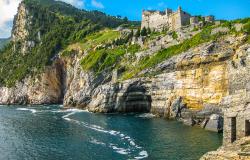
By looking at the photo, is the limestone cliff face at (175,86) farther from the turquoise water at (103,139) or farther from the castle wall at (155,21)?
the castle wall at (155,21)

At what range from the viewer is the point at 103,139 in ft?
263

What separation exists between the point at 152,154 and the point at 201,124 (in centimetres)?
2962

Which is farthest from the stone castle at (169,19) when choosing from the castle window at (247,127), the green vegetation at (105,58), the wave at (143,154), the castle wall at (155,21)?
the castle window at (247,127)

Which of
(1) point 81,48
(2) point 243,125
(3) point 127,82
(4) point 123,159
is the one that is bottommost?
(4) point 123,159

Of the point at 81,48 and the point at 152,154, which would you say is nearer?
the point at 152,154

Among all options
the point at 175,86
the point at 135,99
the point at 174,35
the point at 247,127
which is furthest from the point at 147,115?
the point at 247,127

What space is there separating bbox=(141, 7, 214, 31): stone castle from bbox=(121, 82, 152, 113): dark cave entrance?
2997 cm

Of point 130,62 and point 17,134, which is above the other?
point 130,62

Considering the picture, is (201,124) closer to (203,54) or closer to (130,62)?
(203,54)

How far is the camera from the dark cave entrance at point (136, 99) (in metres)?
124

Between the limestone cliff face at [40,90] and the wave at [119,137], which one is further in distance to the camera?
the limestone cliff face at [40,90]

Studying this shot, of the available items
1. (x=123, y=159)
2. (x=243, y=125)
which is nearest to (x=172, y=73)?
(x=123, y=159)

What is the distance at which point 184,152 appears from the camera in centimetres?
6550

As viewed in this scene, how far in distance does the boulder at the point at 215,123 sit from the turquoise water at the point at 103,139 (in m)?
2.56
